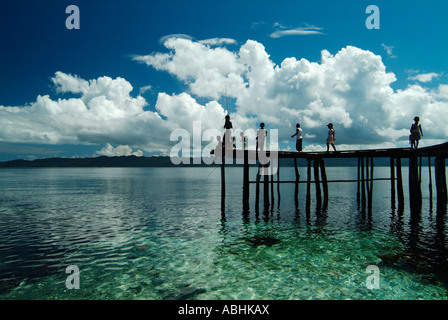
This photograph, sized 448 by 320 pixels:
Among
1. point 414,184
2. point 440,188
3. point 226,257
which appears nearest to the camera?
point 226,257

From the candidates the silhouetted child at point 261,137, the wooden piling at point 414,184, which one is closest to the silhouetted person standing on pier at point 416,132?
the wooden piling at point 414,184

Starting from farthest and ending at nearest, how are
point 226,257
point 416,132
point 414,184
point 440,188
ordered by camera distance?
point 414,184
point 440,188
point 416,132
point 226,257

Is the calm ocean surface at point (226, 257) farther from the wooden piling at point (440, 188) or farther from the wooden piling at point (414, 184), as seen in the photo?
the wooden piling at point (414, 184)

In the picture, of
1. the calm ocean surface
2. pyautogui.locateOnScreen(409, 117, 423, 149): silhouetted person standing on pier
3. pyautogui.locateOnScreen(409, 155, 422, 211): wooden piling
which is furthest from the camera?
pyautogui.locateOnScreen(409, 155, 422, 211): wooden piling

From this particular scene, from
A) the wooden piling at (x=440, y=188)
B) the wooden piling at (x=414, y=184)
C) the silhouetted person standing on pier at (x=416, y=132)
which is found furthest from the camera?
the wooden piling at (x=414, y=184)

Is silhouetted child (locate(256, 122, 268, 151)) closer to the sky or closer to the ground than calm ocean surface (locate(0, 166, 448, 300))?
closer to the sky

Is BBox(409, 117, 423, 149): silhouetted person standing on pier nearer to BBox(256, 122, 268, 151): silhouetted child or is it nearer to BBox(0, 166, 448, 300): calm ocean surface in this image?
BBox(0, 166, 448, 300): calm ocean surface

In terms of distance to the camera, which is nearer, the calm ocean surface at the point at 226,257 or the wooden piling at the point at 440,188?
the calm ocean surface at the point at 226,257

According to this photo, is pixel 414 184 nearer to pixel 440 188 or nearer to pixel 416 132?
pixel 440 188

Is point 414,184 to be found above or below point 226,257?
above

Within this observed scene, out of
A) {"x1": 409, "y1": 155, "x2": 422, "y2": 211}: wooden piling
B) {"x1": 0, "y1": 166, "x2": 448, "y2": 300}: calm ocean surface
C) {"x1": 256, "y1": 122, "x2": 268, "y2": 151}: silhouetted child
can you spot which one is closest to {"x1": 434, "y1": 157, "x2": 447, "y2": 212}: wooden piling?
{"x1": 409, "y1": 155, "x2": 422, "y2": 211}: wooden piling

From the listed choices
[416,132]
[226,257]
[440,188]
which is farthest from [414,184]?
[226,257]
